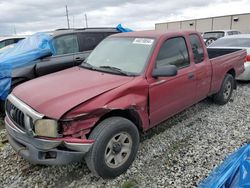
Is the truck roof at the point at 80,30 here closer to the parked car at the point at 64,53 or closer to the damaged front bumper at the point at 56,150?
the parked car at the point at 64,53

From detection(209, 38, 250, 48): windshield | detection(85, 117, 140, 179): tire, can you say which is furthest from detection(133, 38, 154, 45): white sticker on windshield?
detection(209, 38, 250, 48): windshield

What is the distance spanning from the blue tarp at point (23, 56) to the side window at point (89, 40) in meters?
0.90

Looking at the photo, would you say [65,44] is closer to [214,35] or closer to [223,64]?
[223,64]

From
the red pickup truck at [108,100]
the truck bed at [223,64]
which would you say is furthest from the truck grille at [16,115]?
the truck bed at [223,64]

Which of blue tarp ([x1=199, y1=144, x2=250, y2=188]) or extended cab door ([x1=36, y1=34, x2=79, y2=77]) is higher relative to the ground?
extended cab door ([x1=36, y1=34, x2=79, y2=77])

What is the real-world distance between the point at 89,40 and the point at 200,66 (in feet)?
11.1

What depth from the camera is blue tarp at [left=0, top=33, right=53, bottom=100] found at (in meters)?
4.86

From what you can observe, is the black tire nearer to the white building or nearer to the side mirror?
the side mirror

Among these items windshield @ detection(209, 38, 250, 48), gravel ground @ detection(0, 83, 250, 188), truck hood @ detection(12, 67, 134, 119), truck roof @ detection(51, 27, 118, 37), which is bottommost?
gravel ground @ detection(0, 83, 250, 188)

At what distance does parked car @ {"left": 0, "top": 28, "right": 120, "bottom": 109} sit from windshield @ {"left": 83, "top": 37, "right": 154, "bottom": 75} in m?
1.71

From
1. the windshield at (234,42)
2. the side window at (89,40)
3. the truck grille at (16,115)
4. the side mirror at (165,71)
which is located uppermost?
the side window at (89,40)

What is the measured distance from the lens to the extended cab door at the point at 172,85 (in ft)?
11.5

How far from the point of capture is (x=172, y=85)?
3.72m

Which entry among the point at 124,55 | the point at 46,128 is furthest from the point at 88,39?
the point at 46,128
